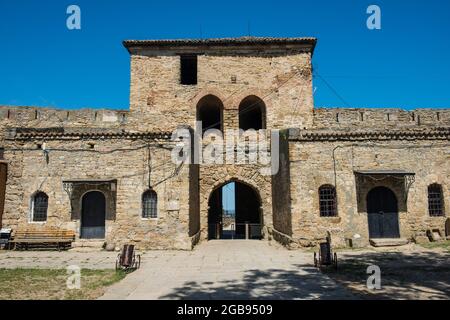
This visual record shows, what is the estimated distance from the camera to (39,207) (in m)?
15.9

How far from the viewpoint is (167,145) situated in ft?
51.6

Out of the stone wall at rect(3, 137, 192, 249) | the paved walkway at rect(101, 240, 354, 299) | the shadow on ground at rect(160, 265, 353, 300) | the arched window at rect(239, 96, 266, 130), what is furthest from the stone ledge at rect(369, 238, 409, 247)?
the arched window at rect(239, 96, 266, 130)

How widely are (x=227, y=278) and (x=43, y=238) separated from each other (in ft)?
32.2

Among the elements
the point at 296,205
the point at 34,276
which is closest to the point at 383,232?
the point at 296,205

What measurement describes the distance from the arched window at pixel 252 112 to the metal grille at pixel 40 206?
11.0 metres

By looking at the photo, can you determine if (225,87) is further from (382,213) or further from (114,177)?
(382,213)

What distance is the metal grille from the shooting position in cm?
1580

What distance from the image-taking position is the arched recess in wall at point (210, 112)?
19.8 m

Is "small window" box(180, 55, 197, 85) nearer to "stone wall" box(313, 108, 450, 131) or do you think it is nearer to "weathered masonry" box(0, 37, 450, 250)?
"weathered masonry" box(0, 37, 450, 250)

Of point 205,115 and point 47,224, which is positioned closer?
point 47,224

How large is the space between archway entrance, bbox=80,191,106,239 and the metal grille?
1.68 metres

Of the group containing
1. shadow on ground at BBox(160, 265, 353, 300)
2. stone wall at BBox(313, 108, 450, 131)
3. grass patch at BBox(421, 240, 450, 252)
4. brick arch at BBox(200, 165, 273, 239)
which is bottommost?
shadow on ground at BBox(160, 265, 353, 300)

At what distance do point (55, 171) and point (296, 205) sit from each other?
1080cm

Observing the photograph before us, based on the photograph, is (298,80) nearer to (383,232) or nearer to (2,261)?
(383,232)
